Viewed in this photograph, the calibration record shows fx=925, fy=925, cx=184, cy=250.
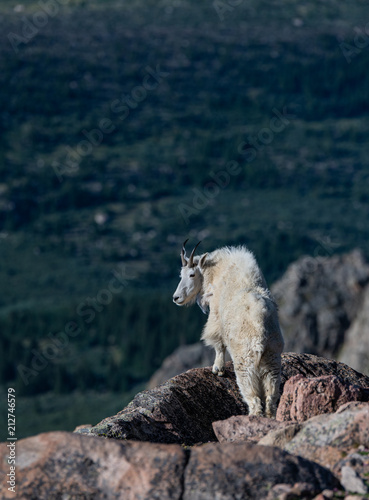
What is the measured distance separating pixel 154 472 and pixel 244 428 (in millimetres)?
2989

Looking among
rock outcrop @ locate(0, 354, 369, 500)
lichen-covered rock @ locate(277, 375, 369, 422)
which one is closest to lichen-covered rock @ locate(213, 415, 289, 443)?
lichen-covered rock @ locate(277, 375, 369, 422)

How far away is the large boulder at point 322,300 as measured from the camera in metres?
86.9

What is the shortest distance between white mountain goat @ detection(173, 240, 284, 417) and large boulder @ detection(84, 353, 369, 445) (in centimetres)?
56

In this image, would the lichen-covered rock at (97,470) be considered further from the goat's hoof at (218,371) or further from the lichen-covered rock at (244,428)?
the goat's hoof at (218,371)

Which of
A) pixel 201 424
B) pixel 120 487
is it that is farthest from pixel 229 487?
pixel 201 424

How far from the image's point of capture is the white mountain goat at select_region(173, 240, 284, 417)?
16438 mm

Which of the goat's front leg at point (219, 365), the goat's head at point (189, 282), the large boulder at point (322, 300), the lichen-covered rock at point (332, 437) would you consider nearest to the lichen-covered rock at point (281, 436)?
the lichen-covered rock at point (332, 437)

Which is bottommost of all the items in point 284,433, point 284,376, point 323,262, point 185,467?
point 323,262

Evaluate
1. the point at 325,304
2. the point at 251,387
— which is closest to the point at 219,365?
the point at 251,387

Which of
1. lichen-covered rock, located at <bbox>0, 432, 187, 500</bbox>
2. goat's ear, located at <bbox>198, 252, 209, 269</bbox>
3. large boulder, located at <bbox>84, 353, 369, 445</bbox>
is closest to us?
lichen-covered rock, located at <bbox>0, 432, 187, 500</bbox>

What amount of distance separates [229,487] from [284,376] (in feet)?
26.7

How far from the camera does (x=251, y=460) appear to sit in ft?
35.0

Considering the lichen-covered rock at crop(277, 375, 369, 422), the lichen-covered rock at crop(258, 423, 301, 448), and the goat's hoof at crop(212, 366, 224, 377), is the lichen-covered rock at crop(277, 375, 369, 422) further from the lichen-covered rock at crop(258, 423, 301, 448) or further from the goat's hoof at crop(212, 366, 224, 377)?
the goat's hoof at crop(212, 366, 224, 377)

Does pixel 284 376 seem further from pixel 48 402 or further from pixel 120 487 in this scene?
pixel 48 402
